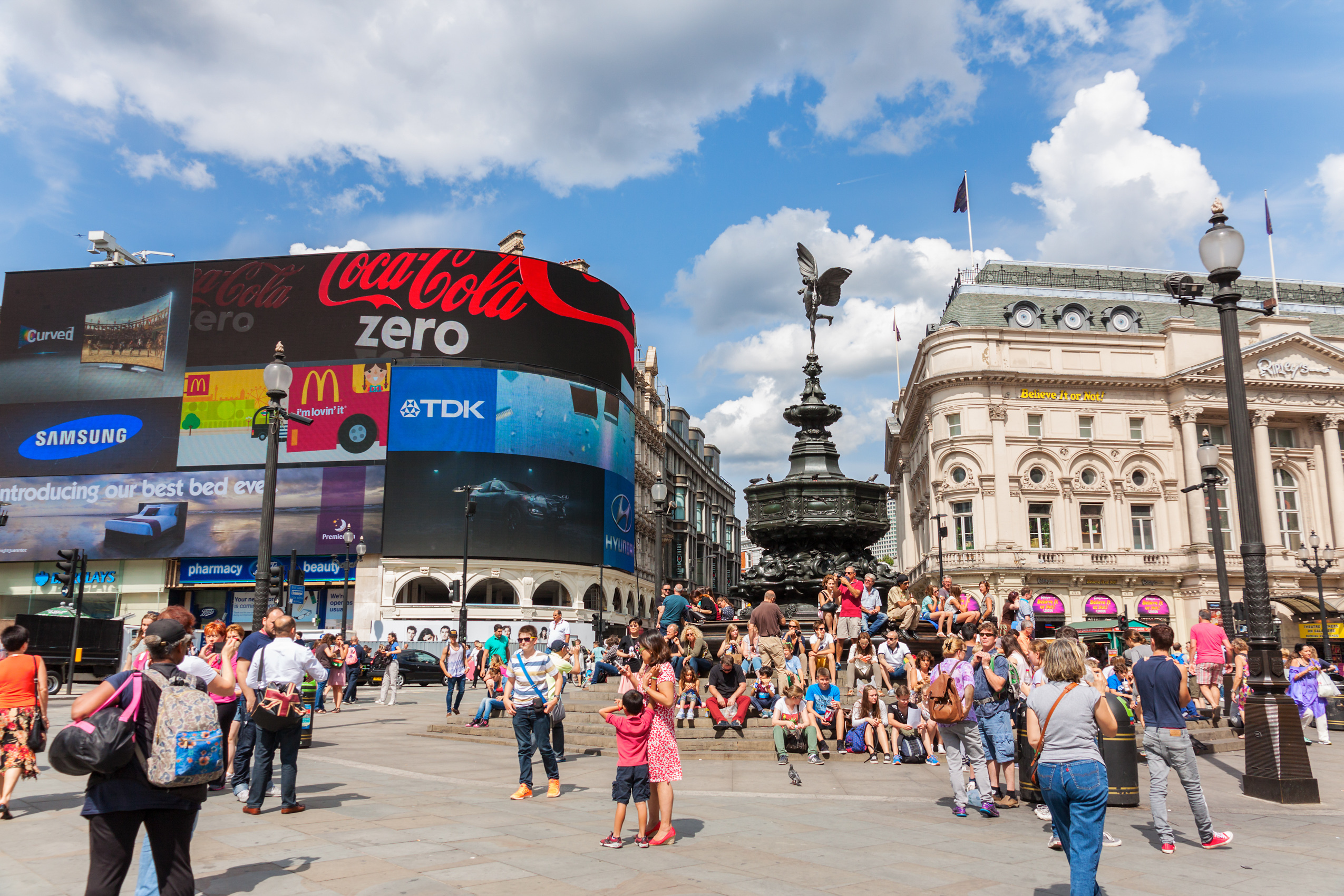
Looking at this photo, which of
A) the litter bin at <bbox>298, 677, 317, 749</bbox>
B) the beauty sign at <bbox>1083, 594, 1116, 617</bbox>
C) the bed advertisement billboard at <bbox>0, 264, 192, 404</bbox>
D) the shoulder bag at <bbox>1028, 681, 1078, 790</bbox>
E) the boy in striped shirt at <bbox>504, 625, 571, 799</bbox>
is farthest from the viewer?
the bed advertisement billboard at <bbox>0, 264, 192, 404</bbox>

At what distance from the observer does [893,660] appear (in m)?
14.2

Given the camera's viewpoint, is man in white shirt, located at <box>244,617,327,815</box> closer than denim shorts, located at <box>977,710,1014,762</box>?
Yes

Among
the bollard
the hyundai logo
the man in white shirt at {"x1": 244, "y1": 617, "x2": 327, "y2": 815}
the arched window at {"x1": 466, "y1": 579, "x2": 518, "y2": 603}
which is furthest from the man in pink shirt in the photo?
the hyundai logo

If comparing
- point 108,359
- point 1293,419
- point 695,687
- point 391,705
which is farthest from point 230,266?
point 1293,419

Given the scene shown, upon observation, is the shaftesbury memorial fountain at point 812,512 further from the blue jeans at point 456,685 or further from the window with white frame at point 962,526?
the window with white frame at point 962,526

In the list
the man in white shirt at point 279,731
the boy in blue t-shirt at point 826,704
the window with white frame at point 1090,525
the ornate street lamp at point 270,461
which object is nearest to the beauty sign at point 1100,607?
the window with white frame at point 1090,525

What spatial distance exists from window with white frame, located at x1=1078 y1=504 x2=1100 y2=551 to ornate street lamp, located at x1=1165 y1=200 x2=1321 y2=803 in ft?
146

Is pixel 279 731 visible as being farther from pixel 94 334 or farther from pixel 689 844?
pixel 94 334

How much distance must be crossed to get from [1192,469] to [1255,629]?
4784cm

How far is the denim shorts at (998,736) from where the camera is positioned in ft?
29.5

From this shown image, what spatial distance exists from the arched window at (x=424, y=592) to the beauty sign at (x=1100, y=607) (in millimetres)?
35608

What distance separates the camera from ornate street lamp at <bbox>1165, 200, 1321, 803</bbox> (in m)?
9.30

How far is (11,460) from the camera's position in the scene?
5331cm

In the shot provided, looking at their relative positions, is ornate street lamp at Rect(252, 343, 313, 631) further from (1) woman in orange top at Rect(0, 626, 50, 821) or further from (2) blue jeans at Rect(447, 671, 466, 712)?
(2) blue jeans at Rect(447, 671, 466, 712)
